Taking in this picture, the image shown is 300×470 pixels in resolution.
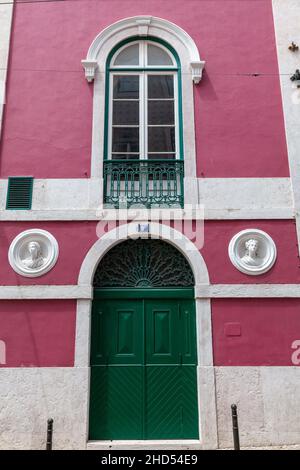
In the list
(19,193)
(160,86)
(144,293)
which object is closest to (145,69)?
(160,86)

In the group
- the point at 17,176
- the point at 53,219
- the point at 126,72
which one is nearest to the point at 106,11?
the point at 126,72

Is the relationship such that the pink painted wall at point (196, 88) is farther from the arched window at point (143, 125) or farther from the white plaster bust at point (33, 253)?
the white plaster bust at point (33, 253)

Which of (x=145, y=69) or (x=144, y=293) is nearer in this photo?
(x=144, y=293)

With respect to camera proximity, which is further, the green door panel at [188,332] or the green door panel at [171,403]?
the green door panel at [188,332]

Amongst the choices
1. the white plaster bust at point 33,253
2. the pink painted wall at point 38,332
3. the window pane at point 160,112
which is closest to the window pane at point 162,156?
the window pane at point 160,112

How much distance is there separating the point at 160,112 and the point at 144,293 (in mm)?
3383

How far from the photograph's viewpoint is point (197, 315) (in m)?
6.76

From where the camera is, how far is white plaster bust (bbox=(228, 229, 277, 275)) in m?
6.90

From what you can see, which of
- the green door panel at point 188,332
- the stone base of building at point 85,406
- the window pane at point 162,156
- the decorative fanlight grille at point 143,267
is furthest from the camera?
the window pane at point 162,156

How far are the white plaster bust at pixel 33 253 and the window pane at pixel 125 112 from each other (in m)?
2.52

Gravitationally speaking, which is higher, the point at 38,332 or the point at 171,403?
the point at 38,332

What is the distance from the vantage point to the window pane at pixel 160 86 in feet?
26.1

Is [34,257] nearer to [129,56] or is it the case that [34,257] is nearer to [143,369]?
[143,369]

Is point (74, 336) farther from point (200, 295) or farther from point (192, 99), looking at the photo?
point (192, 99)
